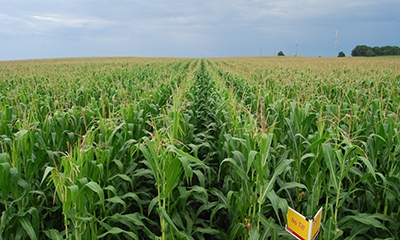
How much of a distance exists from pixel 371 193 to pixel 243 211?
1.31m

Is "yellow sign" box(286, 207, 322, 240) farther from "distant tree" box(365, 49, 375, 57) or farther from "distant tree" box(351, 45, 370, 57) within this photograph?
"distant tree" box(351, 45, 370, 57)

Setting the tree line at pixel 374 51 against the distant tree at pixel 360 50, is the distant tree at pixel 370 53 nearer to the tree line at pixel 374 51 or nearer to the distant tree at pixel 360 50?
the tree line at pixel 374 51

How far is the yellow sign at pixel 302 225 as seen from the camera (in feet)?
5.96

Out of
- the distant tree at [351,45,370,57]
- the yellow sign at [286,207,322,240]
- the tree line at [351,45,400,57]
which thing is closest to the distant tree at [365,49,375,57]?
the tree line at [351,45,400,57]

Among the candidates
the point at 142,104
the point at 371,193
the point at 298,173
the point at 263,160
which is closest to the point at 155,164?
the point at 263,160

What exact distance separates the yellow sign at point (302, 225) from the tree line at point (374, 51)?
94.3 meters

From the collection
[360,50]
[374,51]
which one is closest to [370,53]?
[374,51]

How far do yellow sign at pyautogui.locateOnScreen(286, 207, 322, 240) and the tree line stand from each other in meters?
94.3

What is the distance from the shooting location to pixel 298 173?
10.6 ft

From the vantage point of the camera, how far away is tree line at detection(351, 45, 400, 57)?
81637mm

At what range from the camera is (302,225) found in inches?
74.2

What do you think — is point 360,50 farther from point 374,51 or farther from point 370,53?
point 370,53

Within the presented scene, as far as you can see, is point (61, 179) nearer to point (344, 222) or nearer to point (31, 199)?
point (31, 199)

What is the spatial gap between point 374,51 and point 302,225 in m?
98.3
